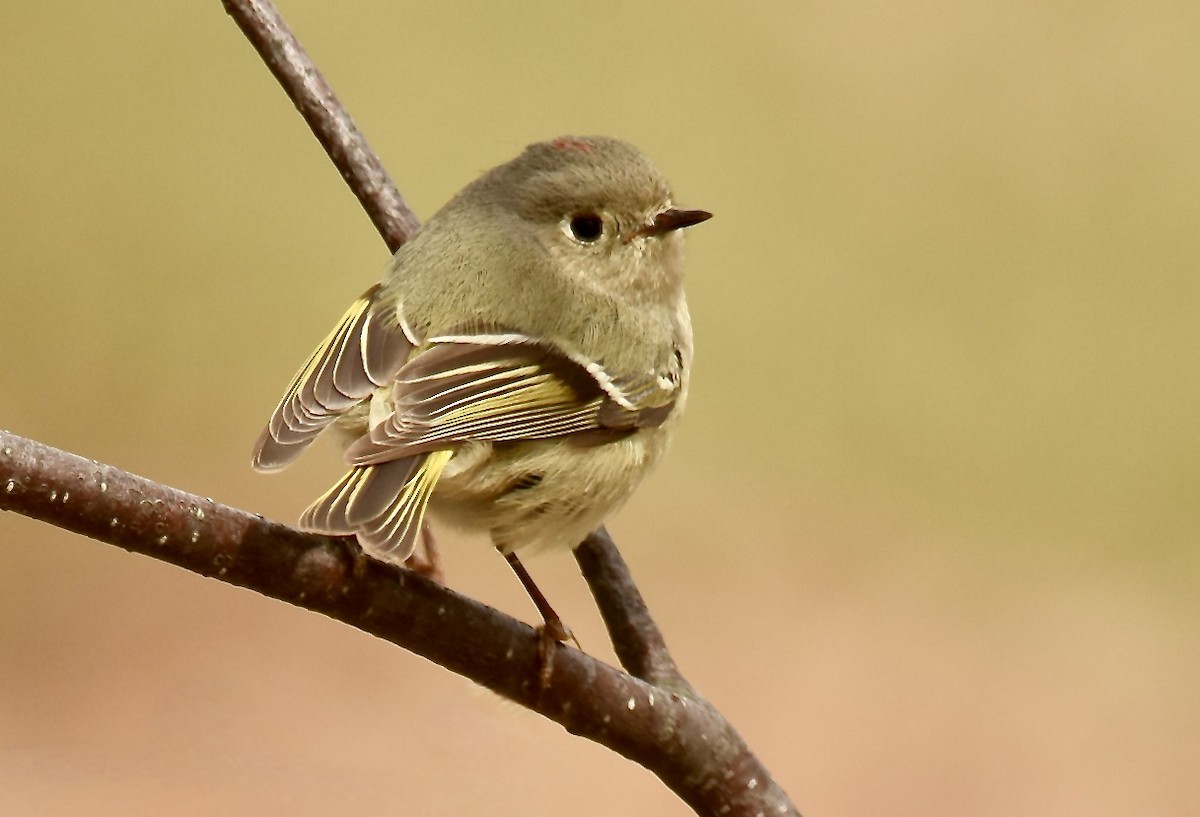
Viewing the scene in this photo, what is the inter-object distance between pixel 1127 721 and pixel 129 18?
2.45 meters

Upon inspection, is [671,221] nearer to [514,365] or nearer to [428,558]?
[514,365]

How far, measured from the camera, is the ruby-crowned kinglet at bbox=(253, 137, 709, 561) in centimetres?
127

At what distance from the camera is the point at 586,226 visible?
1.74 meters

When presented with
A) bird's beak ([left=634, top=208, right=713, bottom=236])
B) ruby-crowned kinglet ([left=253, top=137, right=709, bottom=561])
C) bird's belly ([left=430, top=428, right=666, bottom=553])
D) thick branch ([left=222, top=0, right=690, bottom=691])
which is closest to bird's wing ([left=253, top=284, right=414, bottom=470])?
ruby-crowned kinglet ([left=253, top=137, right=709, bottom=561])

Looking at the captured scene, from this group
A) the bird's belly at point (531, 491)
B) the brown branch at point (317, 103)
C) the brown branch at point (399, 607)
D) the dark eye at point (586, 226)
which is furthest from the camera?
the dark eye at point (586, 226)

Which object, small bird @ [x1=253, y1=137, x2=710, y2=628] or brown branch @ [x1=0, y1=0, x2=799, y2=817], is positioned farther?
small bird @ [x1=253, y1=137, x2=710, y2=628]

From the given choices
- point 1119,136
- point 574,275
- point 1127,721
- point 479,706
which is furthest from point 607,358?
point 1119,136

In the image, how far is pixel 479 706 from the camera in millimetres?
1585

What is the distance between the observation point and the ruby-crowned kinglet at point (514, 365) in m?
1.27

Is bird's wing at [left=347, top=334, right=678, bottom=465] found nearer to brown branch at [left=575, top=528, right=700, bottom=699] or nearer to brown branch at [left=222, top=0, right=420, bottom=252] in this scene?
brown branch at [left=575, top=528, right=700, bottom=699]

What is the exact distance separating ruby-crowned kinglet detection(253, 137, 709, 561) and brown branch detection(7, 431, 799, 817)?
43mm

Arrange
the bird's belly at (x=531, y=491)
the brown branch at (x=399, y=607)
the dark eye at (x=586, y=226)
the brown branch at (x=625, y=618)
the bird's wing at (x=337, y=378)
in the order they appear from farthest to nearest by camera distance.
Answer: the dark eye at (x=586, y=226) < the brown branch at (x=625, y=618) < the bird's belly at (x=531, y=491) < the bird's wing at (x=337, y=378) < the brown branch at (x=399, y=607)

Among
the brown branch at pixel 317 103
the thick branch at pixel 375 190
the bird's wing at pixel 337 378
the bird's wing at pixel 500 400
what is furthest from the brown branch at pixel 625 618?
the brown branch at pixel 317 103

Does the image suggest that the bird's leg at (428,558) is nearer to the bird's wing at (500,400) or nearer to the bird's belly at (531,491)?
the bird's belly at (531,491)
